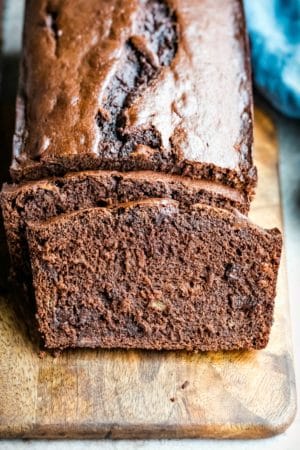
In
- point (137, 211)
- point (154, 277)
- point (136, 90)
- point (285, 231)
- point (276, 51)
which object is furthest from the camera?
point (276, 51)

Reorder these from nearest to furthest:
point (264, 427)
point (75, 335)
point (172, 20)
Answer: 1. point (264, 427)
2. point (75, 335)
3. point (172, 20)

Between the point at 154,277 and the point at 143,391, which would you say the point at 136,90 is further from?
the point at 143,391

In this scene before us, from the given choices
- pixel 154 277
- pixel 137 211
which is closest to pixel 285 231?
pixel 154 277

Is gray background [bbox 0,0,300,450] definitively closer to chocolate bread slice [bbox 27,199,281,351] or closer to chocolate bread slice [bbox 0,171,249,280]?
chocolate bread slice [bbox 27,199,281,351]

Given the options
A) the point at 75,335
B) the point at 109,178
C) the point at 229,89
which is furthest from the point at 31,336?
the point at 229,89

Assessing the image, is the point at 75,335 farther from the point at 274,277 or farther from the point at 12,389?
the point at 274,277

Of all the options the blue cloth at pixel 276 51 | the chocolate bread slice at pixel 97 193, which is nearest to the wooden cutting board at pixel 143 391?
the chocolate bread slice at pixel 97 193

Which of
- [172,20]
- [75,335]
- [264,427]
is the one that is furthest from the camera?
[172,20]
